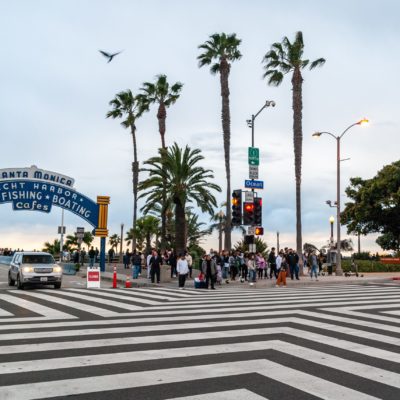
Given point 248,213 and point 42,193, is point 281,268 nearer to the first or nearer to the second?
point 248,213

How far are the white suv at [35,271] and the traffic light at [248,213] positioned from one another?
28.4 feet

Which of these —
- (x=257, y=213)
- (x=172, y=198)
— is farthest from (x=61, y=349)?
(x=172, y=198)

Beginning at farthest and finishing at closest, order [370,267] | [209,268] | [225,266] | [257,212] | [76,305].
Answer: [370,267]
[225,266]
[257,212]
[209,268]
[76,305]

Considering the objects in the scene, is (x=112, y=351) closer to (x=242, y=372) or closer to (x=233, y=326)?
(x=242, y=372)

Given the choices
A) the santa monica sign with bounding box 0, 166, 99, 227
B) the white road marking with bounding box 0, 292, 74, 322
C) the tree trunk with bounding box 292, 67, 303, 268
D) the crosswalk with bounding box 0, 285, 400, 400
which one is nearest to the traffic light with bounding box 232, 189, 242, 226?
the crosswalk with bounding box 0, 285, 400, 400

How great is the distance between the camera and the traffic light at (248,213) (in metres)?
24.2

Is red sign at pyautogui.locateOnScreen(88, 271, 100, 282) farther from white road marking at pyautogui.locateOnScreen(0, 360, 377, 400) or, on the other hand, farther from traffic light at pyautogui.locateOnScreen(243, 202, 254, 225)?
white road marking at pyautogui.locateOnScreen(0, 360, 377, 400)

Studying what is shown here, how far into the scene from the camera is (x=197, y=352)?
26.3 feet

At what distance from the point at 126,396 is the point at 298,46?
107ft

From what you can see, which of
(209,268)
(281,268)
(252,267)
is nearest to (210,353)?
(209,268)

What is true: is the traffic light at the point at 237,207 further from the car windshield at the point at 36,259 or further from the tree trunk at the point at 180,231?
the tree trunk at the point at 180,231

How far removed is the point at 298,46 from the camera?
1369 inches

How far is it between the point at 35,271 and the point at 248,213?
983cm

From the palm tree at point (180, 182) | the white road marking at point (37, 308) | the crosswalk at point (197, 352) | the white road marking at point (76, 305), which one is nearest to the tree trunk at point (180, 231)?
the palm tree at point (180, 182)
